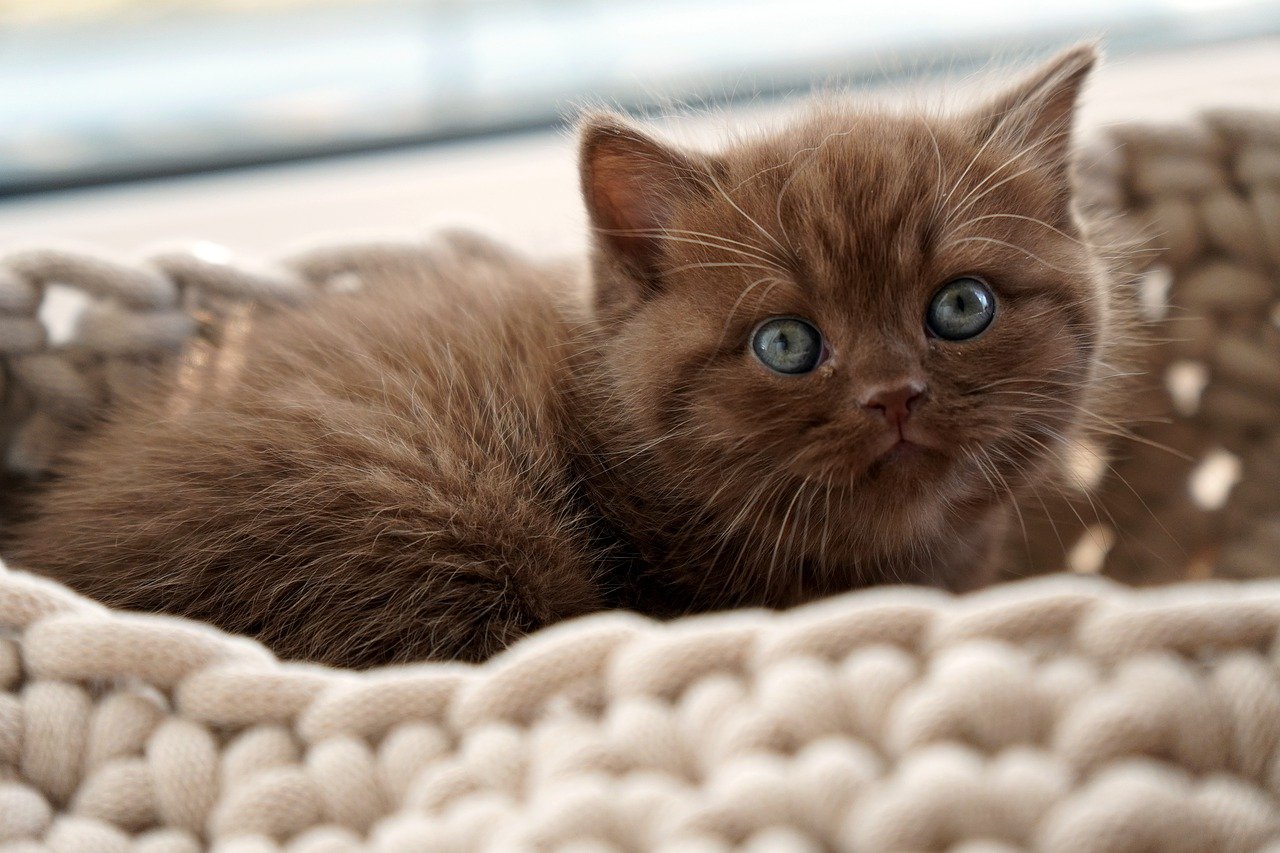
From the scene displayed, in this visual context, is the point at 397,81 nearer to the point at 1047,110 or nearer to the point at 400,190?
the point at 400,190

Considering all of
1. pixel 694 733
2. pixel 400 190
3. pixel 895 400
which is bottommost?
pixel 694 733

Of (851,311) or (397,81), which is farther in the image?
(397,81)

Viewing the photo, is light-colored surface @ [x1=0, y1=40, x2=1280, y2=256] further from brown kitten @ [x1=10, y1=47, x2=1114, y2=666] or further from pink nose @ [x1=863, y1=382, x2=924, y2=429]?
pink nose @ [x1=863, y1=382, x2=924, y2=429]

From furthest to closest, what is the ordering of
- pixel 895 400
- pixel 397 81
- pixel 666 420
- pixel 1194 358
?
1. pixel 397 81
2. pixel 1194 358
3. pixel 666 420
4. pixel 895 400

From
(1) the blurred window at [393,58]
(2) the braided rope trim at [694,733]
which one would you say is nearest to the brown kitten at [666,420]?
(2) the braided rope trim at [694,733]

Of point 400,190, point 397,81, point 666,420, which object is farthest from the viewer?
point 397,81

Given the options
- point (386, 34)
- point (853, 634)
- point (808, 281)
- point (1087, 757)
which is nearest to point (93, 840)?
point (853, 634)

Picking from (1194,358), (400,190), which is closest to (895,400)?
(1194,358)

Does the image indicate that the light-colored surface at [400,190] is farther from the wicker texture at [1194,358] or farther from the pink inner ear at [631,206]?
the pink inner ear at [631,206]
